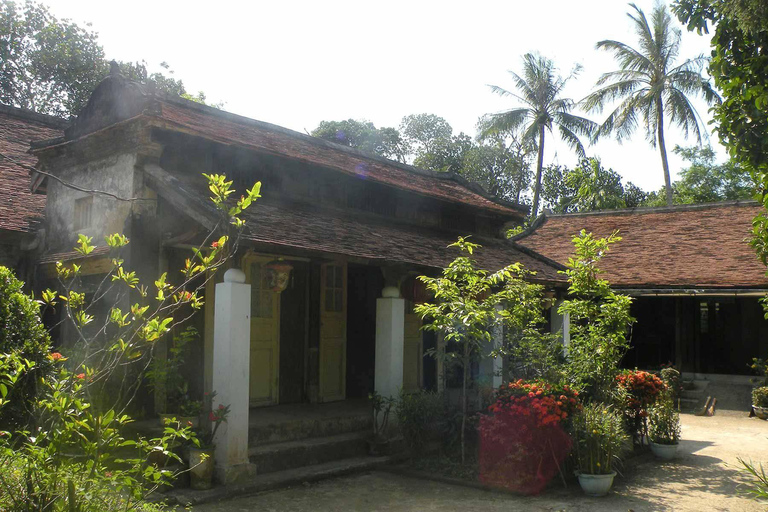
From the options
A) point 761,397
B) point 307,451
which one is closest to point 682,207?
point 761,397

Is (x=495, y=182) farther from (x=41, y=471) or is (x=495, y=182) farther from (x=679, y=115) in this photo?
(x=41, y=471)

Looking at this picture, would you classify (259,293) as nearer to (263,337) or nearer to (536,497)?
(263,337)

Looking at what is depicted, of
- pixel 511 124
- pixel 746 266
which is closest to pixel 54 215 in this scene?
pixel 746 266

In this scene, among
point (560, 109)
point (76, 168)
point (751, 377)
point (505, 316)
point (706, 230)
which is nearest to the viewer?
point (505, 316)

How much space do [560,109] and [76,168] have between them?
84.5ft

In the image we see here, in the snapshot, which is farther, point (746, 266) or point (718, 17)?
point (746, 266)

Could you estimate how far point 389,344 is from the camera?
29.7 feet

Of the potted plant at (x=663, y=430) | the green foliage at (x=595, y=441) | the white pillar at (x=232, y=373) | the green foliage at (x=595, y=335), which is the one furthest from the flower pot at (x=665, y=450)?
the white pillar at (x=232, y=373)

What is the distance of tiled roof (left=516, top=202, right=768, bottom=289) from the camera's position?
51.0ft

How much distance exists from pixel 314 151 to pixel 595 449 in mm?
6329

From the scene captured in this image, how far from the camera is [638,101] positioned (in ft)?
94.4

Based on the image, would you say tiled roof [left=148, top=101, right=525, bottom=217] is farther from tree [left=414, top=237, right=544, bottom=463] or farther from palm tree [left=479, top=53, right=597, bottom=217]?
palm tree [left=479, top=53, right=597, bottom=217]

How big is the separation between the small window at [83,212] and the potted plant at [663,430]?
8.03 meters

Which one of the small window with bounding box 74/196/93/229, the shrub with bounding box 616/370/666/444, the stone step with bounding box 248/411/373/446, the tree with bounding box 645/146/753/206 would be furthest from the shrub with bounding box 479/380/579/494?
the tree with bounding box 645/146/753/206
